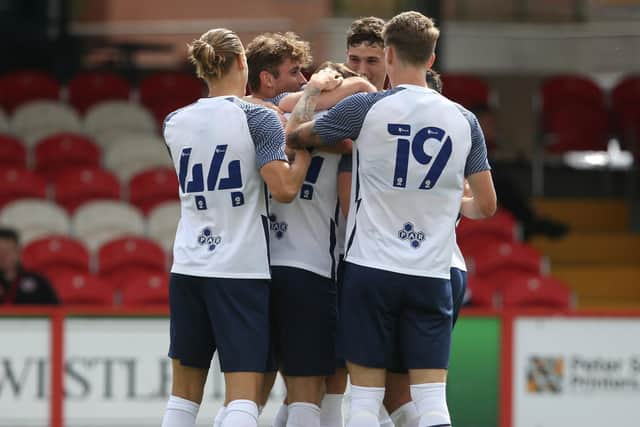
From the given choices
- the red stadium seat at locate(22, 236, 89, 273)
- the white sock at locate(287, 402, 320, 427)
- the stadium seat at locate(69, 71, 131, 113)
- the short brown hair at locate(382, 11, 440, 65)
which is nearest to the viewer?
the short brown hair at locate(382, 11, 440, 65)

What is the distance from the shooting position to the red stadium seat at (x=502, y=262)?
33.3 ft

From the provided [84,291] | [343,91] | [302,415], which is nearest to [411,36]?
[343,91]

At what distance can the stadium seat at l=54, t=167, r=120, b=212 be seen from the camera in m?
10.9

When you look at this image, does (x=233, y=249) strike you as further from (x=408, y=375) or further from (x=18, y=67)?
(x=18, y=67)

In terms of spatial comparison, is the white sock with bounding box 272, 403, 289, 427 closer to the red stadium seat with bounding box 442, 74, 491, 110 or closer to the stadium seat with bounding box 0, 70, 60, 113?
the red stadium seat with bounding box 442, 74, 491, 110

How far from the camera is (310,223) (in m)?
5.22

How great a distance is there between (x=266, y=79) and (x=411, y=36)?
0.71 meters

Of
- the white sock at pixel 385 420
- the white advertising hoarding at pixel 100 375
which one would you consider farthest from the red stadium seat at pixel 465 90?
the white sock at pixel 385 420

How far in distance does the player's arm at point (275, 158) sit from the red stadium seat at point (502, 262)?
5314mm

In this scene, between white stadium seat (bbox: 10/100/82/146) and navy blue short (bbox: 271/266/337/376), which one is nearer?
navy blue short (bbox: 271/266/337/376)

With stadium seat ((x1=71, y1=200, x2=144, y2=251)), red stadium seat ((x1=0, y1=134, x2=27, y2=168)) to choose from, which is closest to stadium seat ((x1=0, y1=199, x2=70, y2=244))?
stadium seat ((x1=71, y1=200, x2=144, y2=251))

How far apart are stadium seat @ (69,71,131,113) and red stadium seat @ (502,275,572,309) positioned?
480cm

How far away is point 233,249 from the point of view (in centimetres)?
499

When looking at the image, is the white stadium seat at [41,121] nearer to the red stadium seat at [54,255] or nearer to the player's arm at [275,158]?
the red stadium seat at [54,255]
